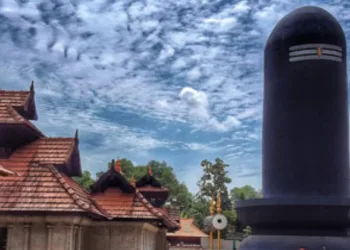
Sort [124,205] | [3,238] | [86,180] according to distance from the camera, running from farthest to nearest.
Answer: [86,180] → [124,205] → [3,238]

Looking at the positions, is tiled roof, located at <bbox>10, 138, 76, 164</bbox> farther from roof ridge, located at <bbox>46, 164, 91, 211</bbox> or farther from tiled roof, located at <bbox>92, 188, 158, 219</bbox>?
tiled roof, located at <bbox>92, 188, 158, 219</bbox>

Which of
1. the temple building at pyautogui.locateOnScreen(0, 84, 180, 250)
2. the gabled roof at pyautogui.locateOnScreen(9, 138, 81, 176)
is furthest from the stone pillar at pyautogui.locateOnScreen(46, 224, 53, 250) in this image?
the gabled roof at pyautogui.locateOnScreen(9, 138, 81, 176)

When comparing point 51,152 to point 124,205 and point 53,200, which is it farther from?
point 124,205

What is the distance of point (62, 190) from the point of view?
15.6 metres

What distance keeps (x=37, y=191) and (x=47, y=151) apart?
2.13 meters

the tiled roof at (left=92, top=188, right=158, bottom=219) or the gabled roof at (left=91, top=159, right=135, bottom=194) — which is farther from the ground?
the gabled roof at (left=91, top=159, right=135, bottom=194)

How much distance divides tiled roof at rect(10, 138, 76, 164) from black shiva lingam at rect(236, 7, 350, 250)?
8.20 meters

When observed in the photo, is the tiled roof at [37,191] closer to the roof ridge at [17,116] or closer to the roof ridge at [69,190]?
the roof ridge at [69,190]

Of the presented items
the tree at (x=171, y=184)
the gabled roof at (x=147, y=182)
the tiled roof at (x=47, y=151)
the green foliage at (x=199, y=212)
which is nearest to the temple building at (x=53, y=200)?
the tiled roof at (x=47, y=151)

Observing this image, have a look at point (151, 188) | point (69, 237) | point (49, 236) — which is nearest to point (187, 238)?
point (151, 188)

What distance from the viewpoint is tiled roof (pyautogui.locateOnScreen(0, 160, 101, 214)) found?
586 inches

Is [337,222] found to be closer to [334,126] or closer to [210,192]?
[334,126]

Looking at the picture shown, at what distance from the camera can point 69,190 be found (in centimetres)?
1562

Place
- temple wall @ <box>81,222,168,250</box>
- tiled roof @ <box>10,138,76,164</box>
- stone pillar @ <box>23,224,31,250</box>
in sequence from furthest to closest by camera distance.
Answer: temple wall @ <box>81,222,168,250</box> → tiled roof @ <box>10,138,76,164</box> → stone pillar @ <box>23,224,31,250</box>
